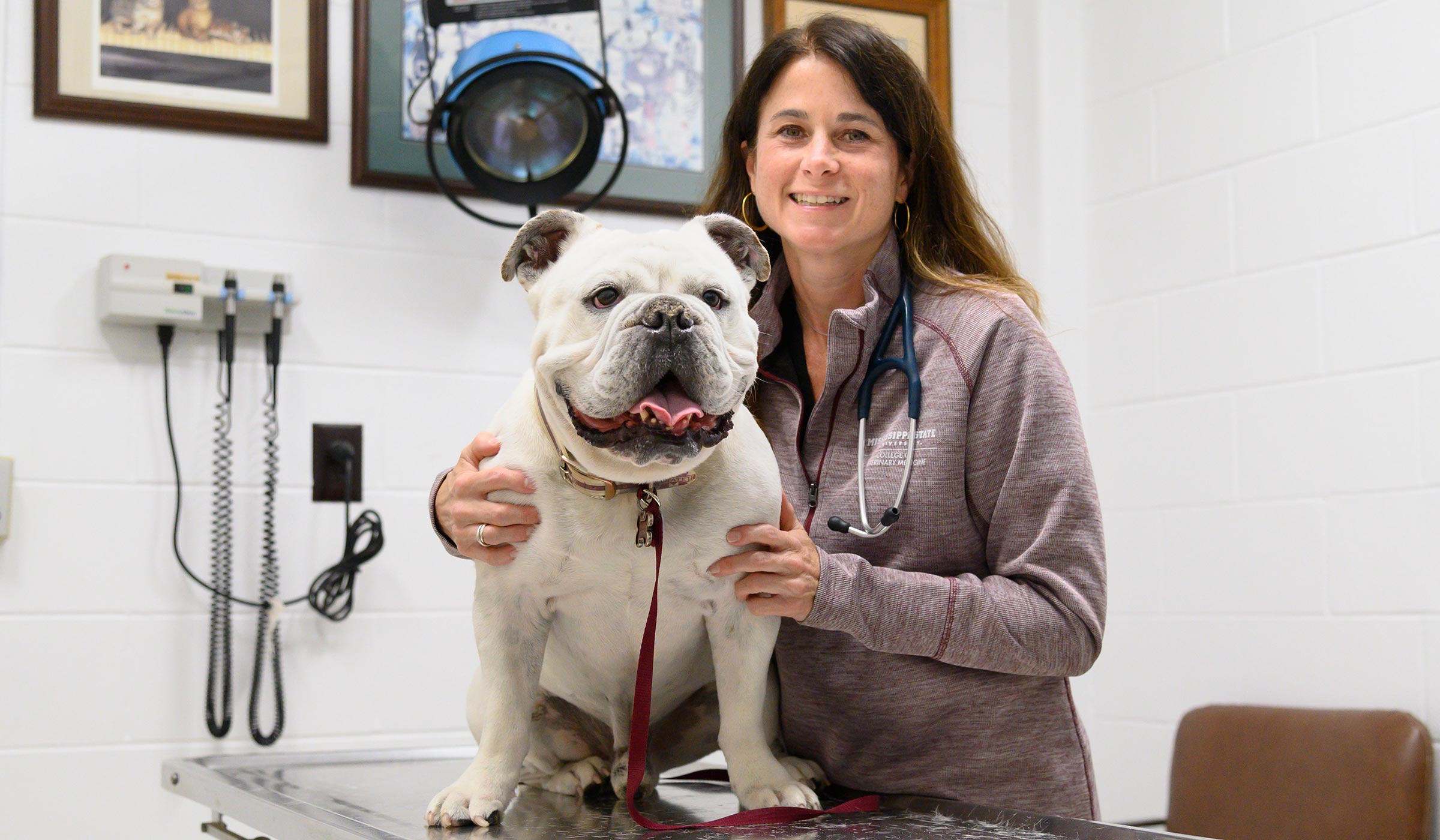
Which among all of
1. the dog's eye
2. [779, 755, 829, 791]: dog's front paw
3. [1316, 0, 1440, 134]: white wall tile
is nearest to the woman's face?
the dog's eye

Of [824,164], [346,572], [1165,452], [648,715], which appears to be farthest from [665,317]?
[1165,452]

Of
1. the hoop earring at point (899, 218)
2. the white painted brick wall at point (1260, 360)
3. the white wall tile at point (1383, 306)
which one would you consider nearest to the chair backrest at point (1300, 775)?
the white painted brick wall at point (1260, 360)

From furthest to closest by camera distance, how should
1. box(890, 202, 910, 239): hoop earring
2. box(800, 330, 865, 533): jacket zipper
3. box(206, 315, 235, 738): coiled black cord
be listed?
box(206, 315, 235, 738): coiled black cord < box(890, 202, 910, 239): hoop earring < box(800, 330, 865, 533): jacket zipper

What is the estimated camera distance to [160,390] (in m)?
2.66

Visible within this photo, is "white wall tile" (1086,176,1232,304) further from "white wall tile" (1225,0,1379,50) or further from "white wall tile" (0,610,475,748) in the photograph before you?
"white wall tile" (0,610,475,748)

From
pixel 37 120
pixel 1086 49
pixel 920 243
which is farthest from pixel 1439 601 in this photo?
pixel 37 120

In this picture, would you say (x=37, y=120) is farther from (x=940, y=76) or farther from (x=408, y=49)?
(x=940, y=76)

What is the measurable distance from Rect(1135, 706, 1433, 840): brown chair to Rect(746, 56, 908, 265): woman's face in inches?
59.3

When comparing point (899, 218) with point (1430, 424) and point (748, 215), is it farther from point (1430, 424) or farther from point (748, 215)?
point (1430, 424)

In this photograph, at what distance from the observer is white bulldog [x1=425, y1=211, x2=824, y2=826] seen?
50.7 inches

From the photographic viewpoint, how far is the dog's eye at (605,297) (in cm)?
136

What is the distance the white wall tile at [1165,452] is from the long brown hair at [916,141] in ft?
4.17

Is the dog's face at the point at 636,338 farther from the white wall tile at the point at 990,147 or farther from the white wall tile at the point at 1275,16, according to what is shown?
the white wall tile at the point at 990,147

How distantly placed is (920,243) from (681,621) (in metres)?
0.69
